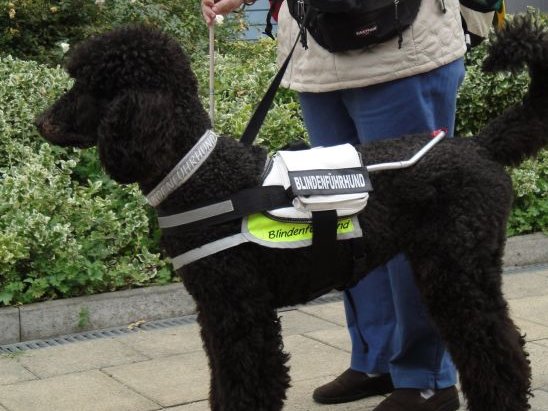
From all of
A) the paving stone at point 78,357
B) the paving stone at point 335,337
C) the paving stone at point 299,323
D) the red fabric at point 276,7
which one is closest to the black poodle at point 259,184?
the red fabric at point 276,7

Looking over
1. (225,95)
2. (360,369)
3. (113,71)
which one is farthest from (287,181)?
(225,95)

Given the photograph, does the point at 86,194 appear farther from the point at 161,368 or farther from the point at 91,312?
the point at 161,368

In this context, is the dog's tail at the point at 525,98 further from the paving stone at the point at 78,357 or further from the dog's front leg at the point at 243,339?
the paving stone at the point at 78,357

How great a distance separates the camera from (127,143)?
2930 mm

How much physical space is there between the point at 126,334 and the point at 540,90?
9.06 feet

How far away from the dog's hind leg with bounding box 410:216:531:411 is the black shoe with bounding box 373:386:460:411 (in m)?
0.45

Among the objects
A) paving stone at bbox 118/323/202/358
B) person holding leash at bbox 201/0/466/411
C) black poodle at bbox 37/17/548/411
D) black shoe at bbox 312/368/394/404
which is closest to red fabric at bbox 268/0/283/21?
person holding leash at bbox 201/0/466/411

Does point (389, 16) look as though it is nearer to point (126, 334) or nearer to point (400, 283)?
point (400, 283)

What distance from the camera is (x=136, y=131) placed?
114 inches

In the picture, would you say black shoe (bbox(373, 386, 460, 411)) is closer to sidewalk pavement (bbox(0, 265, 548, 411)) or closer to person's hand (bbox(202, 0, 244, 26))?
sidewalk pavement (bbox(0, 265, 548, 411))

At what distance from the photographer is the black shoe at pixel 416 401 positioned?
3.94 meters

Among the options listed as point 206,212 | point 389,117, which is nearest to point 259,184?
point 206,212

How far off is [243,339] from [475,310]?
2.86 feet

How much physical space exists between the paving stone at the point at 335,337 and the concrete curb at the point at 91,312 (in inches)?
33.1
